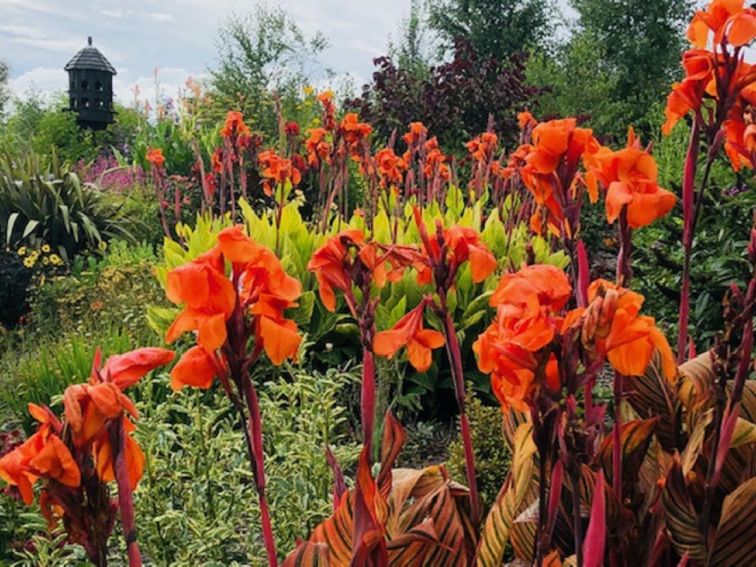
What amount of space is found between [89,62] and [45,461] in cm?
1679

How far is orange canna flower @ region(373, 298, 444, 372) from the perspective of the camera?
3.32 feet

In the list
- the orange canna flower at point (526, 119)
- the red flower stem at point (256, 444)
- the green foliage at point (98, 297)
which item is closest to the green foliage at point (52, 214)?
the green foliage at point (98, 297)

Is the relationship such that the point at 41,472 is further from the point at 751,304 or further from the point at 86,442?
the point at 751,304

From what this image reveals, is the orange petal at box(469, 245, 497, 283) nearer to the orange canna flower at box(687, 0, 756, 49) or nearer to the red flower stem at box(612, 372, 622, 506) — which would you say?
the red flower stem at box(612, 372, 622, 506)

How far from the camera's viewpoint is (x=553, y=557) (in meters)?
1.05

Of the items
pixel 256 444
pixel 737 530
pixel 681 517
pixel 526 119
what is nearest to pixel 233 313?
pixel 256 444

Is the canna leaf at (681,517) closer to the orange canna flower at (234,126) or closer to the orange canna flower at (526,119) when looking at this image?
the orange canna flower at (526,119)

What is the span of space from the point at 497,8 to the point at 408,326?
24000 millimetres

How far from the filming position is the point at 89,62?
16094 millimetres

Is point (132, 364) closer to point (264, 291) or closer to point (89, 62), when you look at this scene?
point (264, 291)

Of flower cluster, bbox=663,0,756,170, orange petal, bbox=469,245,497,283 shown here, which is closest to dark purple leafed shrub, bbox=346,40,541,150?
flower cluster, bbox=663,0,756,170

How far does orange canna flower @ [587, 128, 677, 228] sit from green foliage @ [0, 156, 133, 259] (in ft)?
23.6

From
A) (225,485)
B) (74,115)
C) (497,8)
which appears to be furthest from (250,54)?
(225,485)

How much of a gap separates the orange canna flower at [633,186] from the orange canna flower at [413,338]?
10.5 inches
